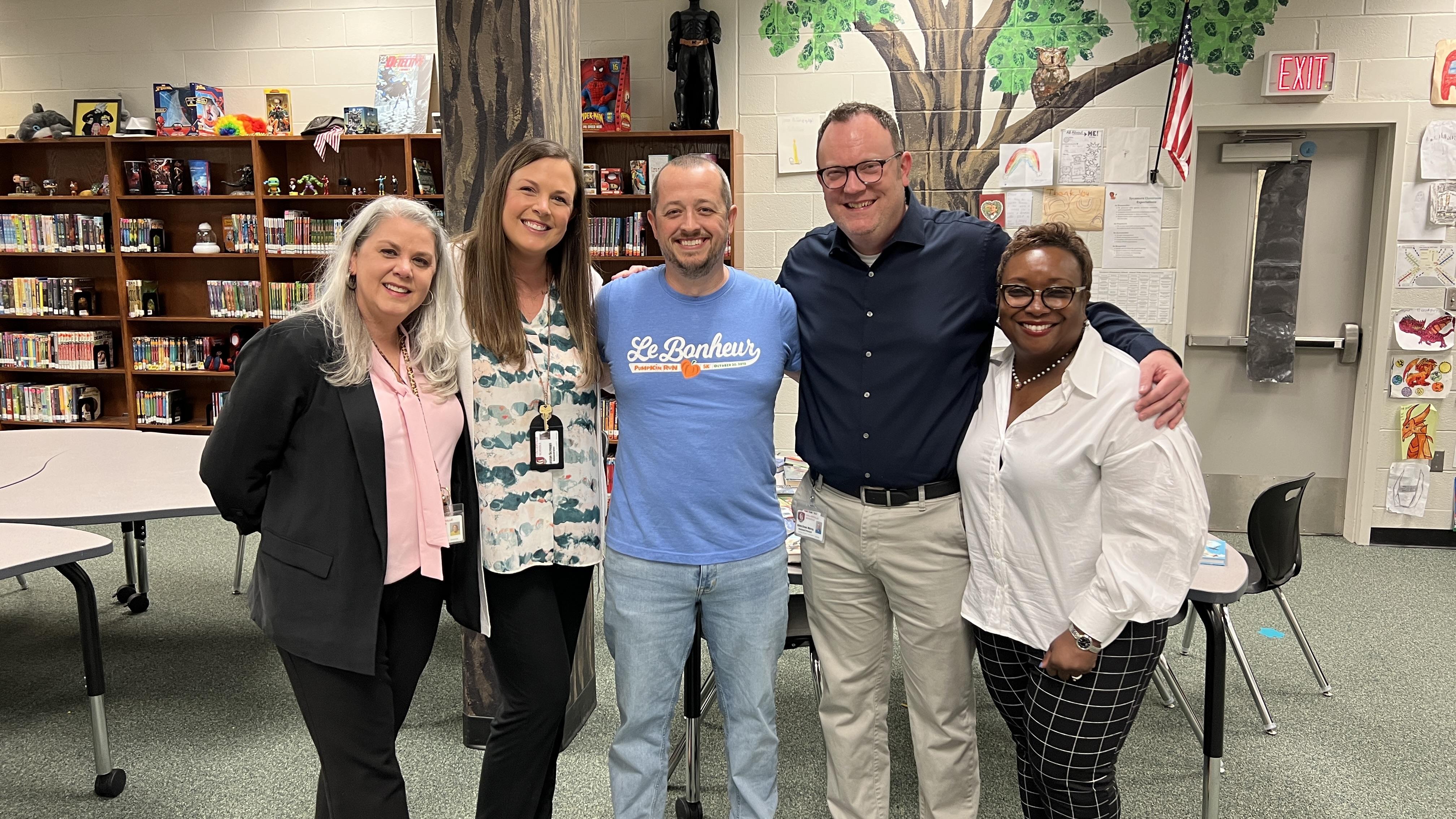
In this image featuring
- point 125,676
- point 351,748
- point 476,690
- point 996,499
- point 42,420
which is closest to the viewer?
point 351,748

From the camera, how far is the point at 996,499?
1938 millimetres

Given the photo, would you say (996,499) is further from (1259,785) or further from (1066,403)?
(1259,785)

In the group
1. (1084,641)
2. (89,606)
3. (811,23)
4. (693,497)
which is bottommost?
(89,606)

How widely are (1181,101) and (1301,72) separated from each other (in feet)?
2.41

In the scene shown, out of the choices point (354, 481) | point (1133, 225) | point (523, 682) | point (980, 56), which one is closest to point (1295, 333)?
point (1133, 225)

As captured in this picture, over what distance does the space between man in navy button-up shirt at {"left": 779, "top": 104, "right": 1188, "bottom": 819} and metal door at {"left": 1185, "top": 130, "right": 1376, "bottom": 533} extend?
3.97 meters

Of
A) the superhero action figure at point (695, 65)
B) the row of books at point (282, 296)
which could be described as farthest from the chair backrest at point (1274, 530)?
the row of books at point (282, 296)

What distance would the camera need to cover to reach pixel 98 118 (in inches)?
240

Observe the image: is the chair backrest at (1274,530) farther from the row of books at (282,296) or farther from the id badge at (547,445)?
the row of books at (282,296)

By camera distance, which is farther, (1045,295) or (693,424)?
(693,424)

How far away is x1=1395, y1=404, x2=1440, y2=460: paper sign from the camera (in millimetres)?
5219

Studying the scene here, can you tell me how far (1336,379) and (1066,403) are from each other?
4.65m

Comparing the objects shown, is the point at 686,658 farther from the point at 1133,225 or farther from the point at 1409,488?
the point at 1409,488

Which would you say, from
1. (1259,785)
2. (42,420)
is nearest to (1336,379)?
(1259,785)
